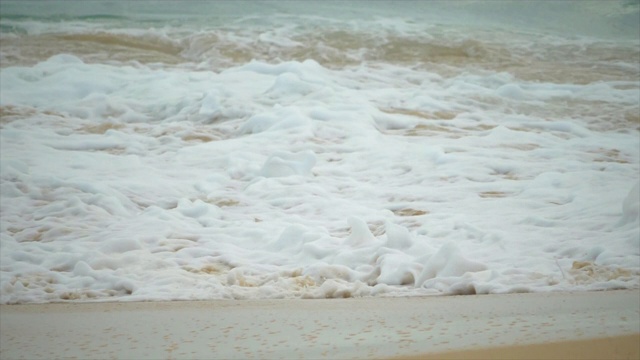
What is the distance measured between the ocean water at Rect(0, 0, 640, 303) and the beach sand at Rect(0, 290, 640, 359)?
31 centimetres

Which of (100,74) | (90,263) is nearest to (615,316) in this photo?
(90,263)

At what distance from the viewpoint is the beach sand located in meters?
1.82

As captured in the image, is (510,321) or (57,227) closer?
(510,321)

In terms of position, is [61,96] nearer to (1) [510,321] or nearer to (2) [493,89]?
(2) [493,89]

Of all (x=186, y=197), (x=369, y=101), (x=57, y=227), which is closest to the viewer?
(x=57, y=227)

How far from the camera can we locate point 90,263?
3436mm

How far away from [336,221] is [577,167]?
1.75 meters

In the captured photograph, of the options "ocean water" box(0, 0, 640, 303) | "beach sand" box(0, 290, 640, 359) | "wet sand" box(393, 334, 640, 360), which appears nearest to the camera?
"wet sand" box(393, 334, 640, 360)

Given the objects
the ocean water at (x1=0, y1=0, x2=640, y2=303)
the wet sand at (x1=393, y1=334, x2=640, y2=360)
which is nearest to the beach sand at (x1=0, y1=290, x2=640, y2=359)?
the wet sand at (x1=393, y1=334, x2=640, y2=360)

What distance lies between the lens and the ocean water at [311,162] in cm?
327

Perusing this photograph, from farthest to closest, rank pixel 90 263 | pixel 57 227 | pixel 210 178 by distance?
pixel 210 178 → pixel 57 227 → pixel 90 263

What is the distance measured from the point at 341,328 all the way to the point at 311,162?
9.92ft

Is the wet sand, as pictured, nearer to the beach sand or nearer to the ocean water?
the beach sand

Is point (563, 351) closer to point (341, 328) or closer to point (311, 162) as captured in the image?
point (341, 328)
